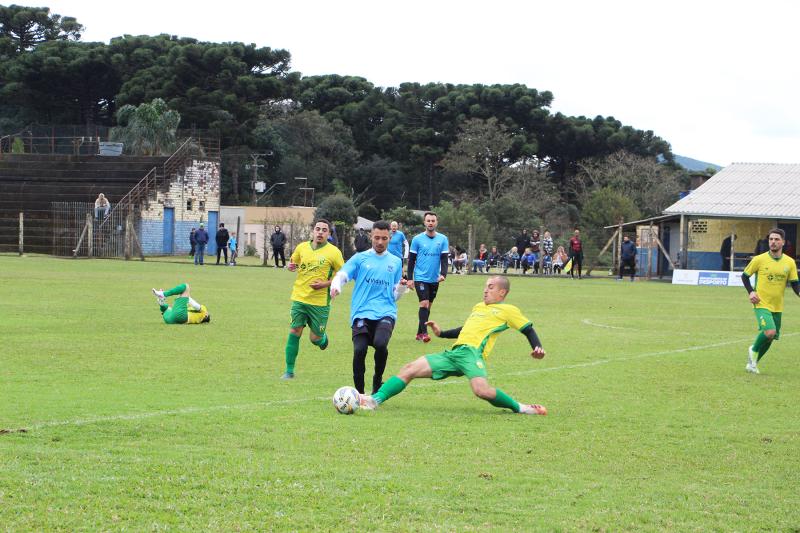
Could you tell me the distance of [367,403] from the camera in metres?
10.8

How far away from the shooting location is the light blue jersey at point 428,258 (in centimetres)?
1881

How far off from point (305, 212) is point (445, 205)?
14.5 metres

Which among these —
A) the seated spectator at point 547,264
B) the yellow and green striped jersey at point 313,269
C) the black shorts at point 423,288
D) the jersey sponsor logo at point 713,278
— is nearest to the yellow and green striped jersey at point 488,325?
the yellow and green striped jersey at point 313,269

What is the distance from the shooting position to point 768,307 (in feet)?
50.8

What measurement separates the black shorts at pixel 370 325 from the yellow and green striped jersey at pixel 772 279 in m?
6.33

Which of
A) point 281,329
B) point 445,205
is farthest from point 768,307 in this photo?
point 445,205

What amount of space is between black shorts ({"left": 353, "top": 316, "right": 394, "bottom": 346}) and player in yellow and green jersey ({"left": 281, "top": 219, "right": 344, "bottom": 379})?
167 centimetres

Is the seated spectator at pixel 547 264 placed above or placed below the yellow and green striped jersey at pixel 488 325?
below

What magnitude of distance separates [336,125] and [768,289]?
82146 mm

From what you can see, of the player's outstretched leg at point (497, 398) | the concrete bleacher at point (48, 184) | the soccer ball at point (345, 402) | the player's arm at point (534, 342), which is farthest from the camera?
the concrete bleacher at point (48, 184)

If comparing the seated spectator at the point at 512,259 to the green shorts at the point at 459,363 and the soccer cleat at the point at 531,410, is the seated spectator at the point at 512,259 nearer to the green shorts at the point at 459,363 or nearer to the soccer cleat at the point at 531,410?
the soccer cleat at the point at 531,410

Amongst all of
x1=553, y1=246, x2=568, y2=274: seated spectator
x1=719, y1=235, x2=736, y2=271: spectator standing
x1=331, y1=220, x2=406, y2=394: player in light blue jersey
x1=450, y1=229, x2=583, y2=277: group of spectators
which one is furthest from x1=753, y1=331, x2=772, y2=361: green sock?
x1=553, y1=246, x2=568, y2=274: seated spectator

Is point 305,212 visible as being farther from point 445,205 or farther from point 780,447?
point 780,447

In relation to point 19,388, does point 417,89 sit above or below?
above
